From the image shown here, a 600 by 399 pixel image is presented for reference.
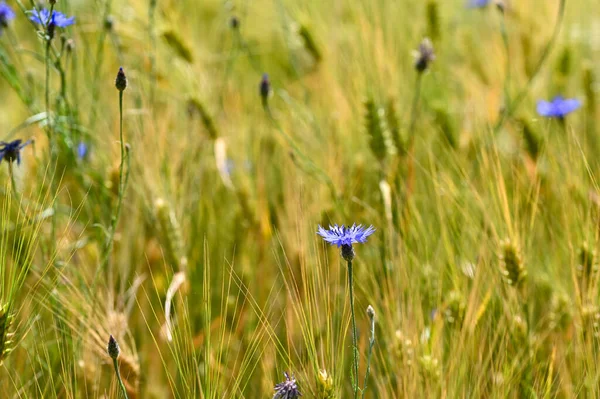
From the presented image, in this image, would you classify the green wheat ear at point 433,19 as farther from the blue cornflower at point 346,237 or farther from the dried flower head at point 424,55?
the blue cornflower at point 346,237

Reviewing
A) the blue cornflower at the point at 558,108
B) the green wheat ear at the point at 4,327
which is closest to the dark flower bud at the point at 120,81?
the green wheat ear at the point at 4,327

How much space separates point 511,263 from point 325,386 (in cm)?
35

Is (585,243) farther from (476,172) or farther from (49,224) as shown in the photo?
(49,224)

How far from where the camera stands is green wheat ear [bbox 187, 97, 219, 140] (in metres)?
1.36

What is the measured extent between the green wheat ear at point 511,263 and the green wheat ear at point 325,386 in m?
0.34

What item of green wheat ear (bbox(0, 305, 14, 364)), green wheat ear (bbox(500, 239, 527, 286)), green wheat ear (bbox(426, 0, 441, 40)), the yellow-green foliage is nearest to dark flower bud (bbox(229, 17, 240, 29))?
the yellow-green foliage

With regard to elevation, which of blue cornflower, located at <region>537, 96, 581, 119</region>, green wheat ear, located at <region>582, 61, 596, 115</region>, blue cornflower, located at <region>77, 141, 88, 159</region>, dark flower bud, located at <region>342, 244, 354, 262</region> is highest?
green wheat ear, located at <region>582, 61, 596, 115</region>

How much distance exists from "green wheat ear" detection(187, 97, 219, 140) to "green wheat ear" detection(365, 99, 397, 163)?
1.01 feet

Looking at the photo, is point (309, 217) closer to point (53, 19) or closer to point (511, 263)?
point (511, 263)

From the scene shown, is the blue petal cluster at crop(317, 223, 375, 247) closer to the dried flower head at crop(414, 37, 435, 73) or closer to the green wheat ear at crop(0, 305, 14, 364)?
the green wheat ear at crop(0, 305, 14, 364)

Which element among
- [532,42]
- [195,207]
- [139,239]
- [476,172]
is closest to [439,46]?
[532,42]

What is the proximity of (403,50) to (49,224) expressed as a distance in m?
0.82

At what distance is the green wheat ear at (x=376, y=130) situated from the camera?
1.23m

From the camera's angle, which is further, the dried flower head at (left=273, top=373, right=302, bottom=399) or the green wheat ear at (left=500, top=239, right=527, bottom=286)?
the green wheat ear at (left=500, top=239, right=527, bottom=286)
